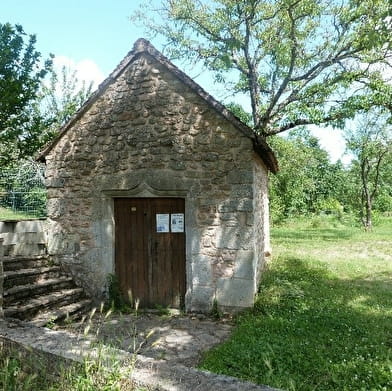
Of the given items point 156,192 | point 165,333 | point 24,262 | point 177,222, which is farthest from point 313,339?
point 24,262

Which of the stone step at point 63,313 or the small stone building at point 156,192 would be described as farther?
the small stone building at point 156,192

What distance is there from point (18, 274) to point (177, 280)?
2.83m

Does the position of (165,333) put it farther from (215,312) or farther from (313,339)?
(313,339)

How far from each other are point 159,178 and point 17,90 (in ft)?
11.3

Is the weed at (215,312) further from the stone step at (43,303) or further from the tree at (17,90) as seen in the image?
the tree at (17,90)

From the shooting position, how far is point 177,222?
6.82 m

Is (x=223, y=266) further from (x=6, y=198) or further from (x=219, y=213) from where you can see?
(x=6, y=198)

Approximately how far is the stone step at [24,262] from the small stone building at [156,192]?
0.28 metres

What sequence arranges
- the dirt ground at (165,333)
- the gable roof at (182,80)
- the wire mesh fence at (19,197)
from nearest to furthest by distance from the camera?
the dirt ground at (165,333) < the gable roof at (182,80) < the wire mesh fence at (19,197)

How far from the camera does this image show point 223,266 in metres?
6.37

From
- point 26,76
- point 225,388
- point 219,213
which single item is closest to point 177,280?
point 219,213

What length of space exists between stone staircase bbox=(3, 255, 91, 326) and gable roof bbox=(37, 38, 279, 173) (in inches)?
88.5

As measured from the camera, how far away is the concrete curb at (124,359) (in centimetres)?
268

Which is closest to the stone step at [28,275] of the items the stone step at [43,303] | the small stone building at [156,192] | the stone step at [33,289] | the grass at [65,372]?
the stone step at [33,289]
